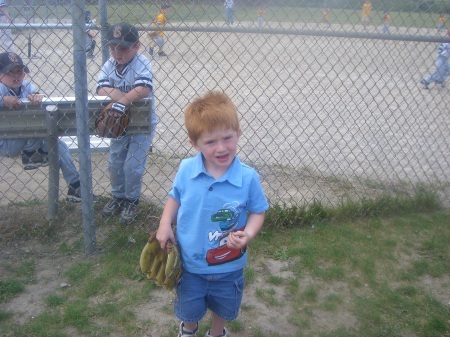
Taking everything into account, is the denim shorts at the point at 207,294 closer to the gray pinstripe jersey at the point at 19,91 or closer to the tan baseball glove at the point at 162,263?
the tan baseball glove at the point at 162,263

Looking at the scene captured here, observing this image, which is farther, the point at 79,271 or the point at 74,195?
the point at 74,195

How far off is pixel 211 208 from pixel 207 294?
47 cm

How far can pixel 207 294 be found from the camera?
7.93 ft

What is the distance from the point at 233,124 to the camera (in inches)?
85.4

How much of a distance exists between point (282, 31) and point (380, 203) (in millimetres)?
1642

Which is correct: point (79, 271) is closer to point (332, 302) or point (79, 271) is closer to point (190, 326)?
point (190, 326)

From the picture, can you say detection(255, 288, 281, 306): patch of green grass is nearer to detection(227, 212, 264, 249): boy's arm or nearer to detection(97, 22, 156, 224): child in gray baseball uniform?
detection(227, 212, 264, 249): boy's arm

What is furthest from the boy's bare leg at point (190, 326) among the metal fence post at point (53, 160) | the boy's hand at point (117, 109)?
the metal fence post at point (53, 160)

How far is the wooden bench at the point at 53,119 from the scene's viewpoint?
11.3 ft

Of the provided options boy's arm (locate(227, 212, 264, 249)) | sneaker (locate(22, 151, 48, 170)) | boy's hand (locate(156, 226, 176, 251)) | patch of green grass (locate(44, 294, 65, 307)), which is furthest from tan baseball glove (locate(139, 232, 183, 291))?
sneaker (locate(22, 151, 48, 170))

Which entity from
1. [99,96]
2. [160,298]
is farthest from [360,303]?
[99,96]

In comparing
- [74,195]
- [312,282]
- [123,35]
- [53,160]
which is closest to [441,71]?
Result: [312,282]

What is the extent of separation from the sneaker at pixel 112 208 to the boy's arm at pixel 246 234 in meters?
1.88

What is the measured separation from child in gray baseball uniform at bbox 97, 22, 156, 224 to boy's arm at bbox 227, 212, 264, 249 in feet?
5.15
